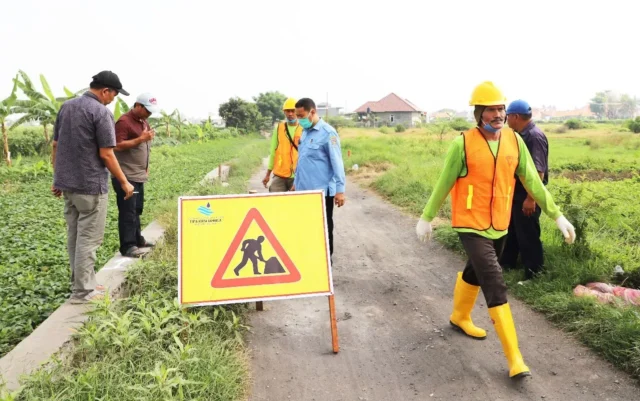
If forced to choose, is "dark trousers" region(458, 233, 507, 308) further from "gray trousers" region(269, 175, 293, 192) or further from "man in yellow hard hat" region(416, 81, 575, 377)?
"gray trousers" region(269, 175, 293, 192)

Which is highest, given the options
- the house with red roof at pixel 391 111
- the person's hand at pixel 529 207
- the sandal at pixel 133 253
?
the house with red roof at pixel 391 111

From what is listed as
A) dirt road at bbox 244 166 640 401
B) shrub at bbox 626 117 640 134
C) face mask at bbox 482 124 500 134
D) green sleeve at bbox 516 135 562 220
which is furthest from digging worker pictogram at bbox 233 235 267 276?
shrub at bbox 626 117 640 134

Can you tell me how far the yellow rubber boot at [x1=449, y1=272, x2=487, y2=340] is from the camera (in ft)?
13.6

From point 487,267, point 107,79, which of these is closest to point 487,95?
point 487,267

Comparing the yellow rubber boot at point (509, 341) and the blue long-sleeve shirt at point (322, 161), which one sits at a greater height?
the blue long-sleeve shirt at point (322, 161)

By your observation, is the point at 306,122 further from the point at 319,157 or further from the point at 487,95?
the point at 487,95

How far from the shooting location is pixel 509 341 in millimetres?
3490

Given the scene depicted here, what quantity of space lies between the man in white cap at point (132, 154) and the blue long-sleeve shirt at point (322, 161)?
5.40 ft

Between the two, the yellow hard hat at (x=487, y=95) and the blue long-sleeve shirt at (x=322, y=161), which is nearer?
the yellow hard hat at (x=487, y=95)

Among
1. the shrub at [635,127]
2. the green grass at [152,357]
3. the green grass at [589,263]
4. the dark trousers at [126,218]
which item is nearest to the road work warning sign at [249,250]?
the green grass at [152,357]

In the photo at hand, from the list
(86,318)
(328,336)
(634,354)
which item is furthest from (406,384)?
(86,318)

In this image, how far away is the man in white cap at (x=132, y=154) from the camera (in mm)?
5508

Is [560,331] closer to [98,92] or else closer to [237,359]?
A: [237,359]

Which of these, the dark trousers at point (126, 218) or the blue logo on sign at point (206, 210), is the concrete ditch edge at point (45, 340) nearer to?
the dark trousers at point (126, 218)
